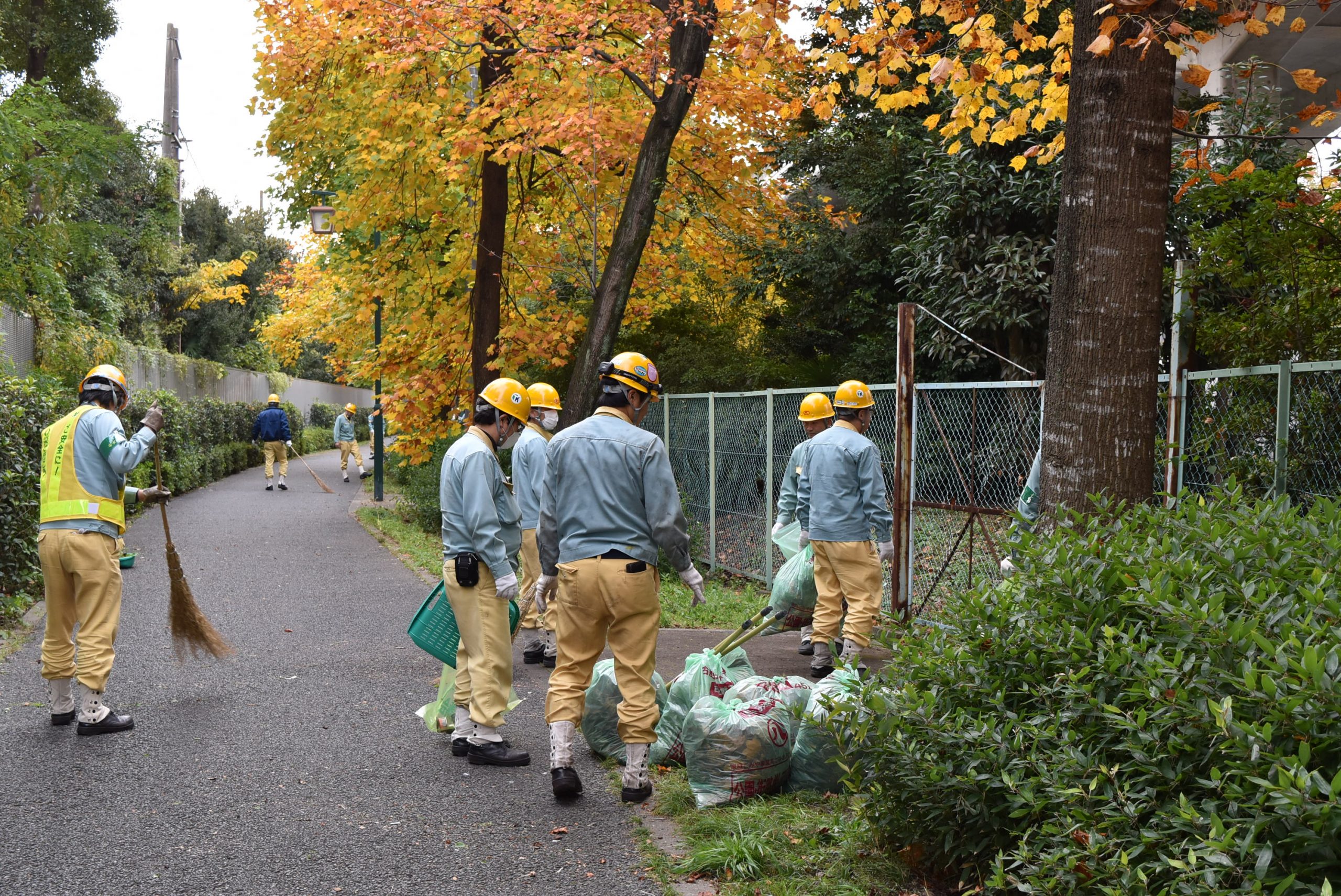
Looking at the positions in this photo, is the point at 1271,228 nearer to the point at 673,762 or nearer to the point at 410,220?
the point at 673,762

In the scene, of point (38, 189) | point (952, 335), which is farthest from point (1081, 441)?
point (38, 189)

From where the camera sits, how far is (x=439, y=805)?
15.7 ft

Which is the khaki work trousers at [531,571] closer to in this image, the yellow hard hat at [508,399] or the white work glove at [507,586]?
the yellow hard hat at [508,399]

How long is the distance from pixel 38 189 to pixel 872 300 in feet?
34.4

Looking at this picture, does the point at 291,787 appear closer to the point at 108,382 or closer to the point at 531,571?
the point at 108,382

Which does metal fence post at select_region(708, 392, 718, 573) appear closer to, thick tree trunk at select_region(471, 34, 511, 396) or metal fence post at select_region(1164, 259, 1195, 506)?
thick tree trunk at select_region(471, 34, 511, 396)

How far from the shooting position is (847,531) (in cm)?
701

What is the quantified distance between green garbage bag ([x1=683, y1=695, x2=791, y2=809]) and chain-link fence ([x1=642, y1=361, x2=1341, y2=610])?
1351mm

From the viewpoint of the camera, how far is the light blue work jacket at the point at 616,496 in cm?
484

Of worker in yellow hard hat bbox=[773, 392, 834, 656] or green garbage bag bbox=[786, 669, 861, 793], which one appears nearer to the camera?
green garbage bag bbox=[786, 669, 861, 793]

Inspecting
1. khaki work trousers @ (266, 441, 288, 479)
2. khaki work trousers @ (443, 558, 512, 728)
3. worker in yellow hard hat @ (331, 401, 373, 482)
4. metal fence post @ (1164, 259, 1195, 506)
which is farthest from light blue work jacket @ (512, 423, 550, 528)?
worker in yellow hard hat @ (331, 401, 373, 482)

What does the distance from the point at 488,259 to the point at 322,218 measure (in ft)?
11.2

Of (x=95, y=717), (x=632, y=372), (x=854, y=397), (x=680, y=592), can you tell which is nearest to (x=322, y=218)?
(x=680, y=592)

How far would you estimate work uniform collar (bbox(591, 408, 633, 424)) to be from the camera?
5.06 metres
